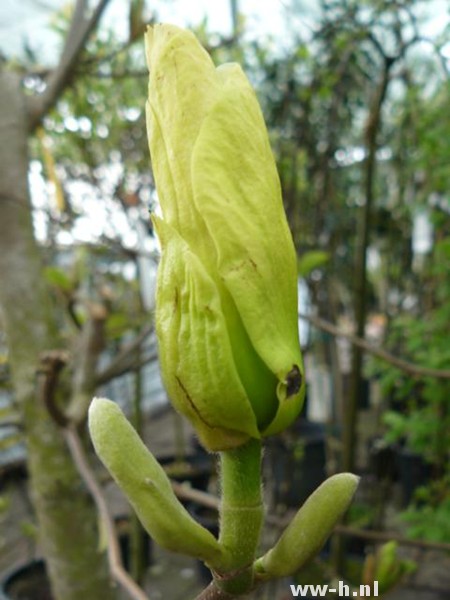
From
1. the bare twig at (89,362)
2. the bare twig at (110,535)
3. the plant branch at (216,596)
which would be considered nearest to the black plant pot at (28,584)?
the bare twig at (89,362)

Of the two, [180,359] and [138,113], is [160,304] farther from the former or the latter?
[138,113]

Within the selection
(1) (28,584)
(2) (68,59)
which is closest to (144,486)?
(2) (68,59)

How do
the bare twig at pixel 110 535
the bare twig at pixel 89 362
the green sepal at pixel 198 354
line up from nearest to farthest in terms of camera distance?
the green sepal at pixel 198 354 → the bare twig at pixel 110 535 → the bare twig at pixel 89 362

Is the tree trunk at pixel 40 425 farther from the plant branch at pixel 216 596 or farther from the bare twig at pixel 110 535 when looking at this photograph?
the plant branch at pixel 216 596

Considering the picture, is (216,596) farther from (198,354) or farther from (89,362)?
(89,362)

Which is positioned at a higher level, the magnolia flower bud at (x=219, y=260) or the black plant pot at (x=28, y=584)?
the magnolia flower bud at (x=219, y=260)

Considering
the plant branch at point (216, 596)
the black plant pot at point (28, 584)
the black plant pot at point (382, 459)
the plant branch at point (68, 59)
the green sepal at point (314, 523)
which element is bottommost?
the black plant pot at point (28, 584)

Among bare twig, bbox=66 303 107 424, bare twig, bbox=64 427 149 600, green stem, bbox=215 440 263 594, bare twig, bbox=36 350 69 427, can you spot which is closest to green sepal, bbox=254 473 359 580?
green stem, bbox=215 440 263 594
